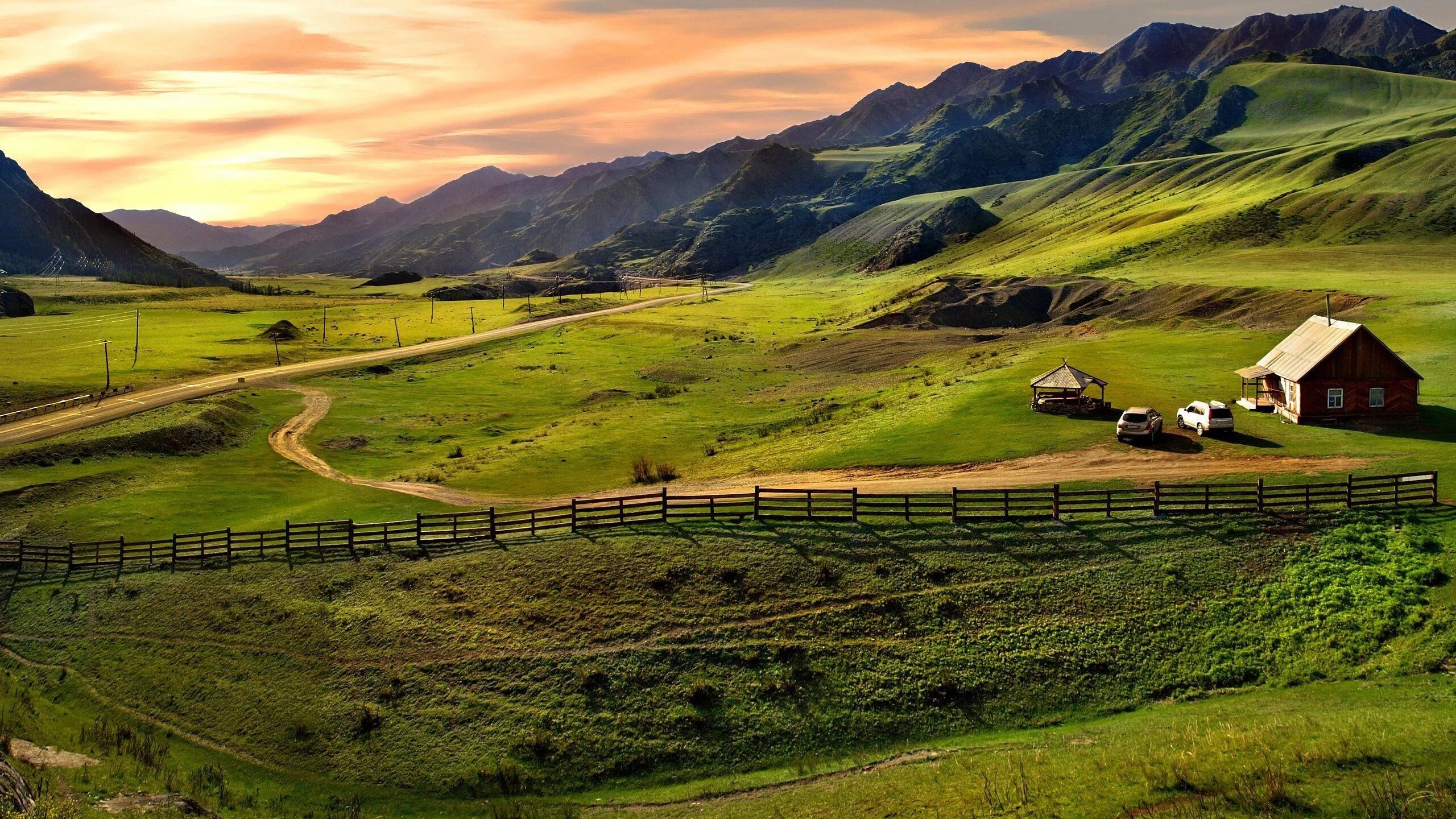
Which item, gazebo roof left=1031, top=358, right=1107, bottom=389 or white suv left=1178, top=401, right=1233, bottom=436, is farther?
gazebo roof left=1031, top=358, right=1107, bottom=389

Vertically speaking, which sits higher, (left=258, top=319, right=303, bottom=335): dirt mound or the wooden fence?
(left=258, top=319, right=303, bottom=335): dirt mound

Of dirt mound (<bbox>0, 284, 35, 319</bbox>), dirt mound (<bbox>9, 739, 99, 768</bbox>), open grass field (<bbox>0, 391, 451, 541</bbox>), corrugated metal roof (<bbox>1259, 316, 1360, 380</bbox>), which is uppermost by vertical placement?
dirt mound (<bbox>0, 284, 35, 319</bbox>)

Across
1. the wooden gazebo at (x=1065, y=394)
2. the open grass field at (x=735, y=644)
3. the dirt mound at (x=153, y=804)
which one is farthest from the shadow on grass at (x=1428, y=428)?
the dirt mound at (x=153, y=804)

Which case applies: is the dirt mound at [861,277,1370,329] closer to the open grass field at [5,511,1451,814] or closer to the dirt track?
the dirt track

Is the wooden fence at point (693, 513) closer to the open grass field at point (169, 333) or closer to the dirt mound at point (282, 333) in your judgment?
the open grass field at point (169, 333)

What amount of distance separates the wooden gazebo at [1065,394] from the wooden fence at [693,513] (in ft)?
49.6

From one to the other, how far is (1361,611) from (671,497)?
2672 centimetres

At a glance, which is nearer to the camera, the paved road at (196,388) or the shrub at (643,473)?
the shrub at (643,473)

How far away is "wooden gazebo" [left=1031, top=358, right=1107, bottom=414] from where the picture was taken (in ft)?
182

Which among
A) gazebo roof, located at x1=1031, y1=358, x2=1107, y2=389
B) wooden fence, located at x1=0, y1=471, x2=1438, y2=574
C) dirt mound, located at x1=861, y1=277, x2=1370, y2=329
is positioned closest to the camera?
wooden fence, located at x1=0, y1=471, x2=1438, y2=574

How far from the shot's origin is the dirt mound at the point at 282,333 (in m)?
126

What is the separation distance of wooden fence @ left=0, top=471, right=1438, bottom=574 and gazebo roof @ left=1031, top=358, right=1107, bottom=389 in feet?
49.0

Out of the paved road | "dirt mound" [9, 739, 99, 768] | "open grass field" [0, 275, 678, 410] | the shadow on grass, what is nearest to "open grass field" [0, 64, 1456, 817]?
the shadow on grass

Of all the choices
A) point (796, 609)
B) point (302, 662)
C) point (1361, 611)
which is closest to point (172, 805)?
point (302, 662)
